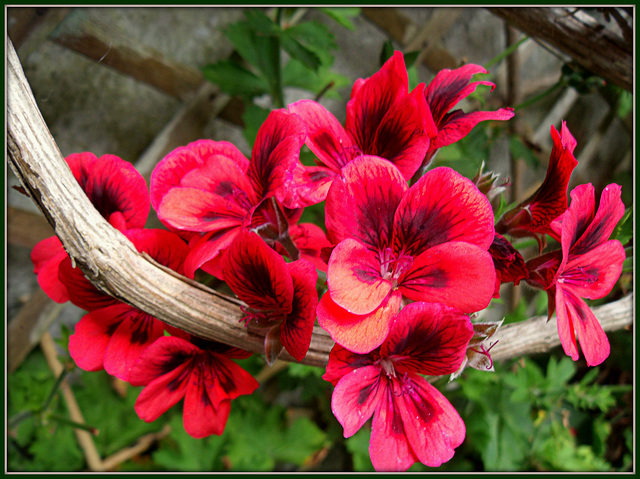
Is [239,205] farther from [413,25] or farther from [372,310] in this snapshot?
[413,25]

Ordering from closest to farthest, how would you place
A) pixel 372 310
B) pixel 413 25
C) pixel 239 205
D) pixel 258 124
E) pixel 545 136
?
pixel 372 310
pixel 239 205
pixel 258 124
pixel 413 25
pixel 545 136

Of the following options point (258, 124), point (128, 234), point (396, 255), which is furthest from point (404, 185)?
point (258, 124)

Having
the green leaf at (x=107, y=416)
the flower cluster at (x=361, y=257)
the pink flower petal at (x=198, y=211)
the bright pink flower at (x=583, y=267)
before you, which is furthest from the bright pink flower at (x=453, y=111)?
the green leaf at (x=107, y=416)

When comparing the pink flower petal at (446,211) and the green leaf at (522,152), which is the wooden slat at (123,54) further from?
the green leaf at (522,152)

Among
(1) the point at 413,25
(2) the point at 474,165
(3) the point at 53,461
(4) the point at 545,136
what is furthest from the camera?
(4) the point at 545,136

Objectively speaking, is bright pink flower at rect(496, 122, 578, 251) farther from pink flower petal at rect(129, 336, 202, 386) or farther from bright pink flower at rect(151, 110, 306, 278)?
pink flower petal at rect(129, 336, 202, 386)

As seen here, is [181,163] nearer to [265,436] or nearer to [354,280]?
[354,280]

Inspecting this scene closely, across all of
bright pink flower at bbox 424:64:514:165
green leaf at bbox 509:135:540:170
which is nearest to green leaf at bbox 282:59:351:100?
green leaf at bbox 509:135:540:170
